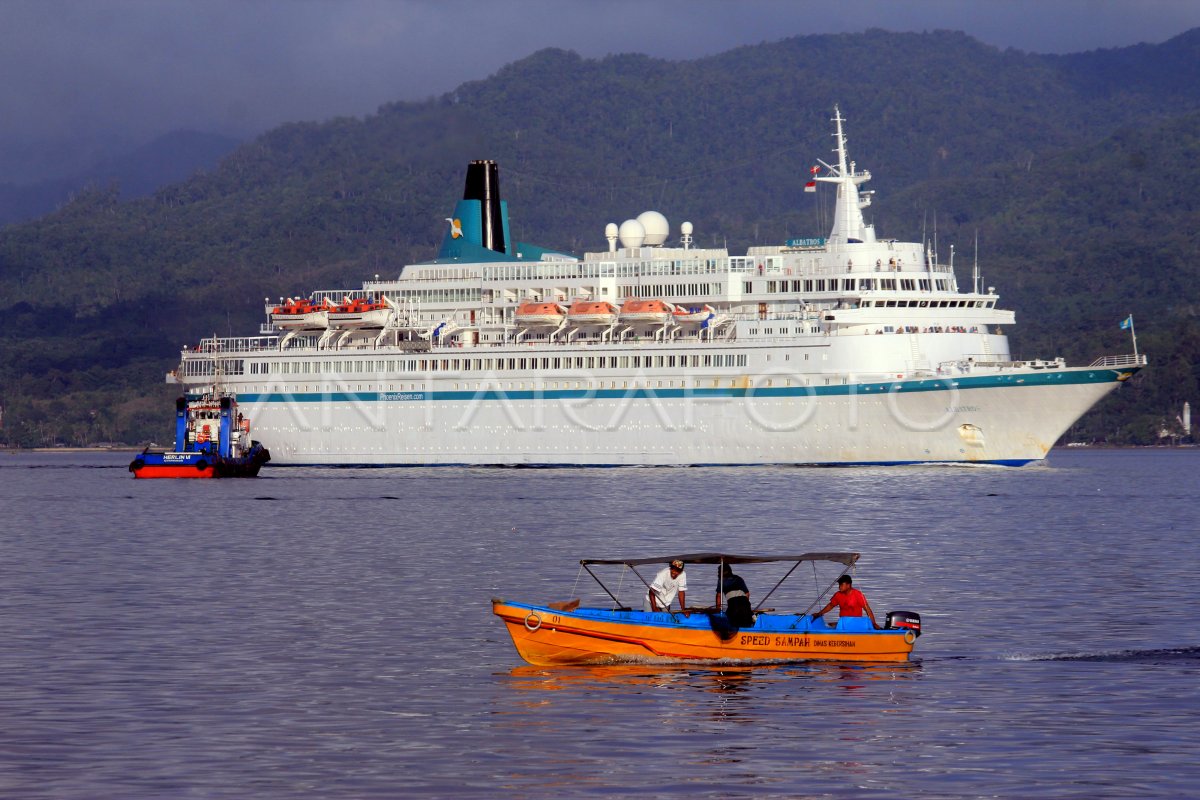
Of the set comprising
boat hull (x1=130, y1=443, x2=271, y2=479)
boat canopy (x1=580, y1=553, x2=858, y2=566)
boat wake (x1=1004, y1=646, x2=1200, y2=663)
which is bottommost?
boat wake (x1=1004, y1=646, x2=1200, y2=663)

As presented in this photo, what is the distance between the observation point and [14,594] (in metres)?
45.7

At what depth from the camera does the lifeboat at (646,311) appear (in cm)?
10862

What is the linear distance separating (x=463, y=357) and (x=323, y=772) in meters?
91.6

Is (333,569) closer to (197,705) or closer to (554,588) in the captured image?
(554,588)

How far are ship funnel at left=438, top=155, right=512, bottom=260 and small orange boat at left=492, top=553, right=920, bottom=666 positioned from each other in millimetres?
91941

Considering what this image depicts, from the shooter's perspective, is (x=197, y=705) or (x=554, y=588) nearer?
(x=197, y=705)

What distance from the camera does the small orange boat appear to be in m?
32.7

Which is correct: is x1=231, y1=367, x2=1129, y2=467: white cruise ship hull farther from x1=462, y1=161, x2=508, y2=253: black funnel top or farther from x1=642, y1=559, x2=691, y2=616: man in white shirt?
x1=642, y1=559, x2=691, y2=616: man in white shirt

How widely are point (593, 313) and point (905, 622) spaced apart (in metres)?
77.9

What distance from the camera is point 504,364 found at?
11375 cm

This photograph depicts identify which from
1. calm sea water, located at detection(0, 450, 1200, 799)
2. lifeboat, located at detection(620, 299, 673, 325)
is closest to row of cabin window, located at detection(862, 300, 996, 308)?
lifeboat, located at detection(620, 299, 673, 325)

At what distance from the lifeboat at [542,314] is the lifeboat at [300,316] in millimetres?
14955

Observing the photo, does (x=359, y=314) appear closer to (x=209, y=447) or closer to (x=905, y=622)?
(x=209, y=447)

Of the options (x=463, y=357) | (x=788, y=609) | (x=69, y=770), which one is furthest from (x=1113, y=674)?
(x=463, y=357)
